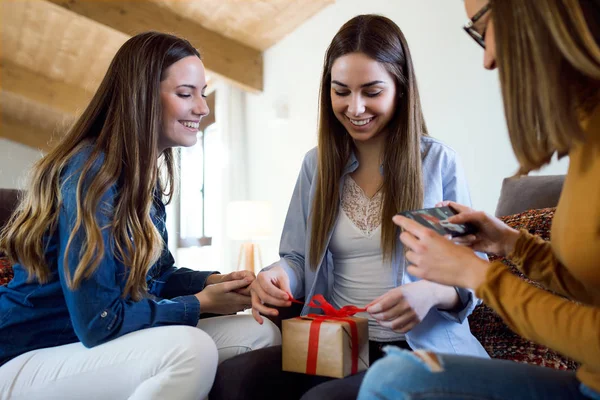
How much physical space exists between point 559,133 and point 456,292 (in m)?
0.61

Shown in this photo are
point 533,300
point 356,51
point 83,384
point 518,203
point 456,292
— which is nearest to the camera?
point 533,300

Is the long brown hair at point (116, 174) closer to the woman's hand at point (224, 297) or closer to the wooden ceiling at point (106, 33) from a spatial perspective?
the woman's hand at point (224, 297)

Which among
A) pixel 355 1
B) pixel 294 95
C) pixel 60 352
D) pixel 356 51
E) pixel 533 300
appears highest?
pixel 355 1

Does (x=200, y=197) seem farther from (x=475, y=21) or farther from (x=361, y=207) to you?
(x=475, y=21)

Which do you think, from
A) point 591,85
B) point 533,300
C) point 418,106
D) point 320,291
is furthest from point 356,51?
point 533,300

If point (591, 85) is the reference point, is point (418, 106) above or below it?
above

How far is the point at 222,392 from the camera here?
1.22 metres

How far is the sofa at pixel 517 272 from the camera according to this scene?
1.38 m

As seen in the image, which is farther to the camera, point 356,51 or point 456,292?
point 356,51

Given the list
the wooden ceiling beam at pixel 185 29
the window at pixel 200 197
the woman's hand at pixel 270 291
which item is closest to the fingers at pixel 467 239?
the woman's hand at pixel 270 291

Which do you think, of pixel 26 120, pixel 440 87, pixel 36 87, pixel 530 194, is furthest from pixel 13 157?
pixel 530 194

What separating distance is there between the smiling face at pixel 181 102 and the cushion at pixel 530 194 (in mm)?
949

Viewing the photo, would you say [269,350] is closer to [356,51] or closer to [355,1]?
[356,51]

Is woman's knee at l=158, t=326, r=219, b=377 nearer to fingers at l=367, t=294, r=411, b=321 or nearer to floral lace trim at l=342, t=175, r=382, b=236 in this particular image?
fingers at l=367, t=294, r=411, b=321
